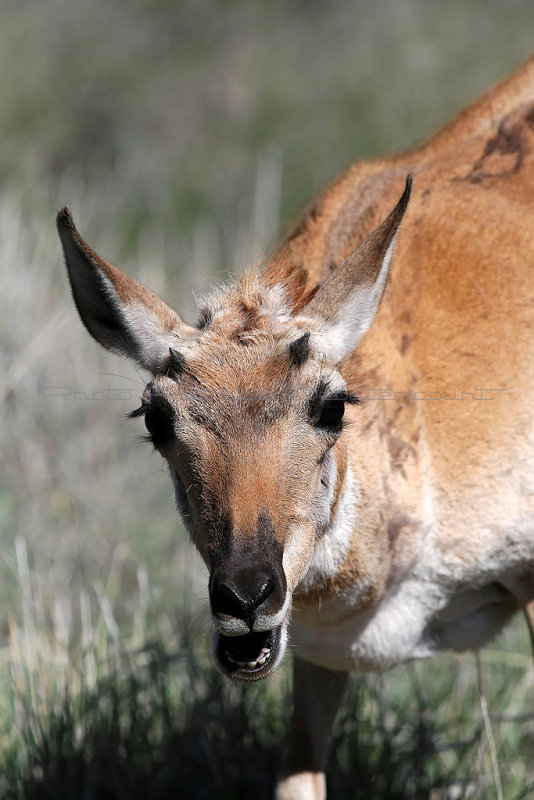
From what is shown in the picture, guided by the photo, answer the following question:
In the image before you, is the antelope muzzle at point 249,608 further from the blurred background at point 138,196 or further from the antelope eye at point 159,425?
the blurred background at point 138,196

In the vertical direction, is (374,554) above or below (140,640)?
above

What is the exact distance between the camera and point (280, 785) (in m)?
4.77

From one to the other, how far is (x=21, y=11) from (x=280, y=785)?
48.2ft

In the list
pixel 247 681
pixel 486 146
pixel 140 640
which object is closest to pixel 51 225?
pixel 140 640

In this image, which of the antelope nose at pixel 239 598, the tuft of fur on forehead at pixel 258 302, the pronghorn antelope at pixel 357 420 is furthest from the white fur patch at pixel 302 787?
the tuft of fur on forehead at pixel 258 302

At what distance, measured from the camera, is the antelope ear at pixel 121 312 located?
383cm

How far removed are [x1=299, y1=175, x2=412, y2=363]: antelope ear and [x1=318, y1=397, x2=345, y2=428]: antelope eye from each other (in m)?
0.21

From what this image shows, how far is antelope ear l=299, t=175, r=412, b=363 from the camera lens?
12.4ft

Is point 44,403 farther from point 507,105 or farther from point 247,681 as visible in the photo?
point 247,681

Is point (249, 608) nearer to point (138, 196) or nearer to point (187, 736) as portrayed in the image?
point (187, 736)

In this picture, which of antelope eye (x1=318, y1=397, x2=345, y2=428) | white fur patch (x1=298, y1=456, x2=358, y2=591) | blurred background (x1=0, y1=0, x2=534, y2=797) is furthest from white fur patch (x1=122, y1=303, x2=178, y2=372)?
white fur patch (x1=298, y1=456, x2=358, y2=591)

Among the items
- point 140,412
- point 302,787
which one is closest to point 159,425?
point 140,412

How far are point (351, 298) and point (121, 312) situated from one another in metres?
0.81

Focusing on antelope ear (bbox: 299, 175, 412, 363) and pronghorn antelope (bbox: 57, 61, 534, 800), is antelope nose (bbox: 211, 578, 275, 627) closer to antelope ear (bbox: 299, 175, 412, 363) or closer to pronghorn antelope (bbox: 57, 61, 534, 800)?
pronghorn antelope (bbox: 57, 61, 534, 800)
